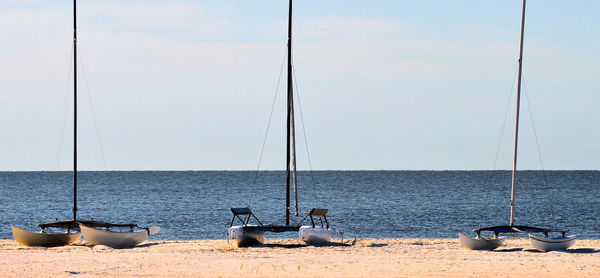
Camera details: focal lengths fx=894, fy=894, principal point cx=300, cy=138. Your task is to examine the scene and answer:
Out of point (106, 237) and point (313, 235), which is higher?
point (313, 235)

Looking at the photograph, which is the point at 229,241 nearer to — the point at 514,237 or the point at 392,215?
the point at 514,237

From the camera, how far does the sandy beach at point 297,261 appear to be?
25469 millimetres

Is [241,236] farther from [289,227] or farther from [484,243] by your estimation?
[484,243]

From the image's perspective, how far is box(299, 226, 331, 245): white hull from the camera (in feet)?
117

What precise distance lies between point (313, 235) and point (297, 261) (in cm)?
746

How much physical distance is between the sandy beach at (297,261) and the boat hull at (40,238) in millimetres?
409

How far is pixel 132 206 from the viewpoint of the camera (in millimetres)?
83250

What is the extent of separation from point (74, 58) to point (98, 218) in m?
30.3

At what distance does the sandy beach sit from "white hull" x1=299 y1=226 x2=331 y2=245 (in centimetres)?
39

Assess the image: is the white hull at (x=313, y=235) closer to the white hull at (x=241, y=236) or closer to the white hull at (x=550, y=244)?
the white hull at (x=241, y=236)

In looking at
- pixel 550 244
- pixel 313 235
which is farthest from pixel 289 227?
pixel 550 244

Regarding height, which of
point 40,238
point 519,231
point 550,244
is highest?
point 519,231

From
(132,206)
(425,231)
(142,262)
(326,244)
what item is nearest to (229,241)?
(326,244)

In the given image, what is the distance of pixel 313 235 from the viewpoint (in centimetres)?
3578
